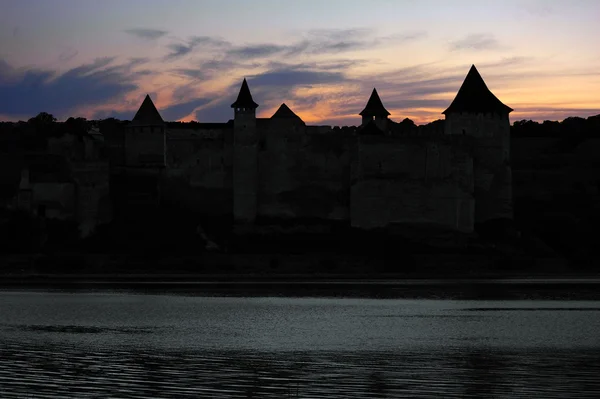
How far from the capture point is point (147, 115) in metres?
50.3

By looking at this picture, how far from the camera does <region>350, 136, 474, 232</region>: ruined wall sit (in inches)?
1823

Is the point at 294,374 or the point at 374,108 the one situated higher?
the point at 374,108

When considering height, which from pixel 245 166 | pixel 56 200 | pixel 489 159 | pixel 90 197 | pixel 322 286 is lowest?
pixel 322 286

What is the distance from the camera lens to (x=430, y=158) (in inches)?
1826

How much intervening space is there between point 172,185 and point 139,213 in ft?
5.77

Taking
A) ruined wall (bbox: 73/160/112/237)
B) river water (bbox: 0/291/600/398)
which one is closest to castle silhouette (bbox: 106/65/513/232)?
ruined wall (bbox: 73/160/112/237)

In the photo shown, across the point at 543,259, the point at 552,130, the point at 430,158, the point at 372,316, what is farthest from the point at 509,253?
the point at 552,130

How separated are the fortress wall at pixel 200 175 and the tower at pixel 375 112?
27.6ft

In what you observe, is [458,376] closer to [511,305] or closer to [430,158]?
[511,305]

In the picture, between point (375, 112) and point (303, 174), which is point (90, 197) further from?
point (375, 112)

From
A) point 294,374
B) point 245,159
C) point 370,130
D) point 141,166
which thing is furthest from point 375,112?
point 294,374

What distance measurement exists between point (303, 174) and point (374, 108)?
779 centimetres

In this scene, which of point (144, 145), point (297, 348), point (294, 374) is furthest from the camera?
point (144, 145)

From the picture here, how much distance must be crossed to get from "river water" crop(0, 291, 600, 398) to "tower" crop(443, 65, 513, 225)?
14521 mm
